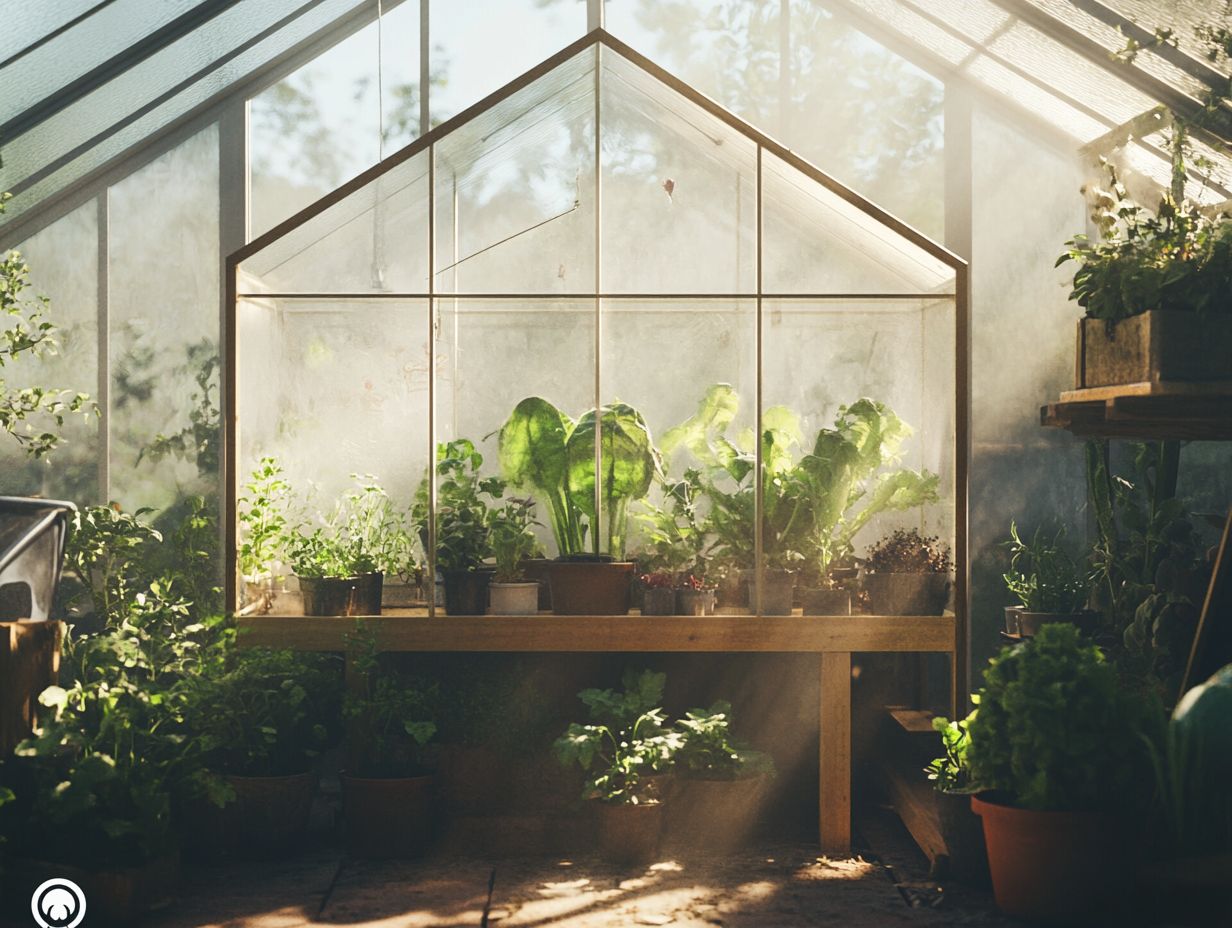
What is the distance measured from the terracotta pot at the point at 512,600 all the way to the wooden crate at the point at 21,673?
1626 mm

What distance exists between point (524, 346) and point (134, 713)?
219 cm

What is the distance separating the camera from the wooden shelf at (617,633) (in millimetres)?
5051

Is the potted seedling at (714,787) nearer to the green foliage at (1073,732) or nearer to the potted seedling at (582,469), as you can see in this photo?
the potted seedling at (582,469)

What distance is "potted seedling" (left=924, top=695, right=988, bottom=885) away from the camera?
4434 millimetres

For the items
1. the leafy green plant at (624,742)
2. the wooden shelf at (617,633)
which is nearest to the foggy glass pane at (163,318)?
the wooden shelf at (617,633)

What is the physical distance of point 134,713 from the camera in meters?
4.30

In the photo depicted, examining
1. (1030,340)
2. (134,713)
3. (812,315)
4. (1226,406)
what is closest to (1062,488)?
(1030,340)

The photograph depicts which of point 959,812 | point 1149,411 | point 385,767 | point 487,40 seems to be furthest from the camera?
point 487,40

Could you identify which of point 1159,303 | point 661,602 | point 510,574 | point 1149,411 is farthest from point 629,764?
point 1159,303

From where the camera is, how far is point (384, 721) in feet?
16.5

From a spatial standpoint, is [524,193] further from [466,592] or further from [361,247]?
[466,592]

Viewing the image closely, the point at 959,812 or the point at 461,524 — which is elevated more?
the point at 461,524

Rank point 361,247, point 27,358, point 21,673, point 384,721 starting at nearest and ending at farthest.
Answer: point 21,673 < point 384,721 < point 361,247 < point 27,358

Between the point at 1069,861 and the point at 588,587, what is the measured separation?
79.9 inches
